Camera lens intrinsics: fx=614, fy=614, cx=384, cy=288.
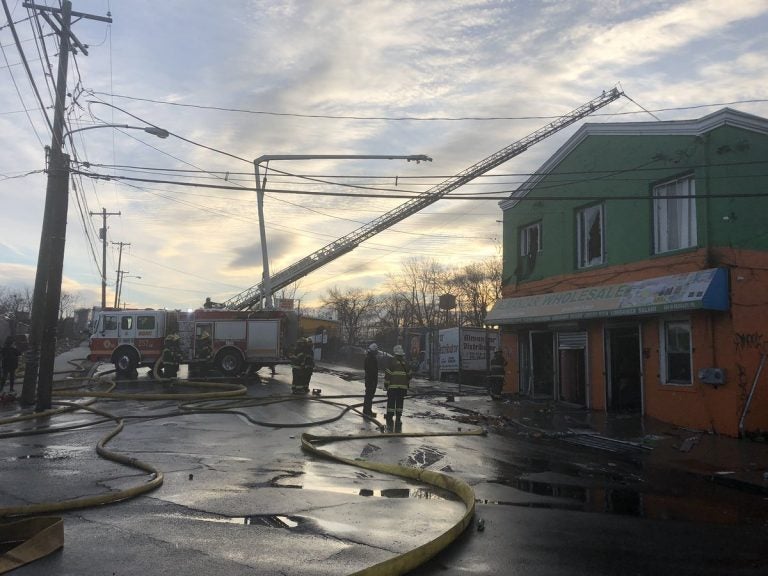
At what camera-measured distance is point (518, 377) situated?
65.7ft

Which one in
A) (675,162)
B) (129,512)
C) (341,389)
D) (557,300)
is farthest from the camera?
(341,389)

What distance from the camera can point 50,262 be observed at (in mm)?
14312

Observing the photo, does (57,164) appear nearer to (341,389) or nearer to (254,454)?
(254,454)

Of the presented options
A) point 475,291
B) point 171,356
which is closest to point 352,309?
point 475,291

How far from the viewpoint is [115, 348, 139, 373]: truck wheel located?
75.5 feet

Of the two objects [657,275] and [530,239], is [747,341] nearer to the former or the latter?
[657,275]

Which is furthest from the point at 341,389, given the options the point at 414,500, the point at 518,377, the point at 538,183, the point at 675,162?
the point at 414,500

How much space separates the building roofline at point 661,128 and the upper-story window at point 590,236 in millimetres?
1885

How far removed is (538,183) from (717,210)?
21.7ft

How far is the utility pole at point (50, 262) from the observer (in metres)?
14.2

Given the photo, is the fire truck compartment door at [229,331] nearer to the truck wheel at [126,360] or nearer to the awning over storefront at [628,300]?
the truck wheel at [126,360]

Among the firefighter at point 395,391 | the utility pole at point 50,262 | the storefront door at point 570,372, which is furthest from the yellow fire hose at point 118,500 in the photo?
the storefront door at point 570,372

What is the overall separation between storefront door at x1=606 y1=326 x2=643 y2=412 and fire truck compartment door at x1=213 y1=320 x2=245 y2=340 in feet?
43.2

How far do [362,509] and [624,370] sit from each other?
40.5ft
